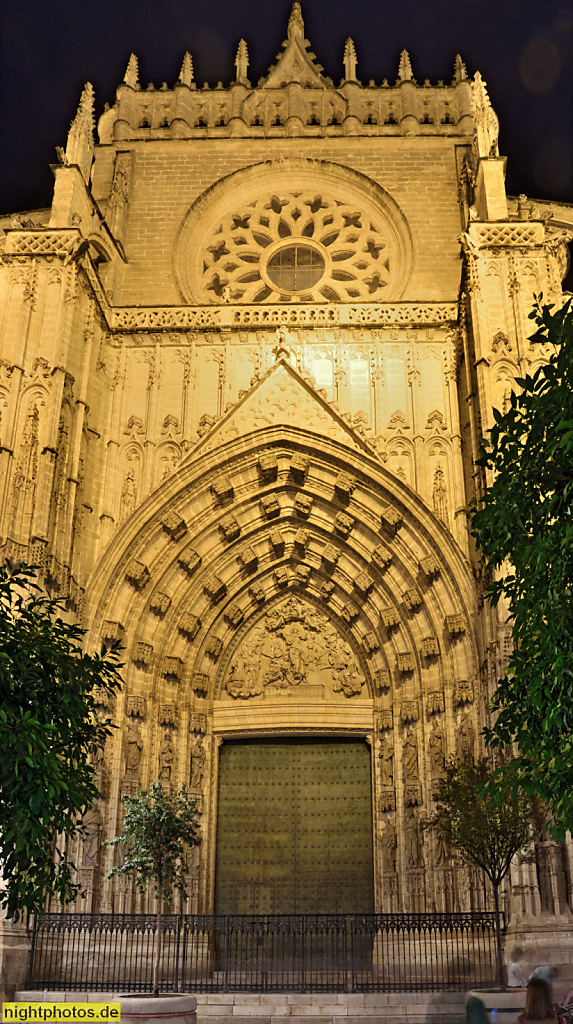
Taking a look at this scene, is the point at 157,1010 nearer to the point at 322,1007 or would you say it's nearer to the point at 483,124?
the point at 322,1007

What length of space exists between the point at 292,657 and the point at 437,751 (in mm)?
3056

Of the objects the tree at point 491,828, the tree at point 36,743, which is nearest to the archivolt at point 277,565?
the tree at point 491,828

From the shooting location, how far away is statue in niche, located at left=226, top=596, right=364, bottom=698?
→ 1581 cm

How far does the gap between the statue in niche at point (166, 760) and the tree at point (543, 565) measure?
26.6 ft

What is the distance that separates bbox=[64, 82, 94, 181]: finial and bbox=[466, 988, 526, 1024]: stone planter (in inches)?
547

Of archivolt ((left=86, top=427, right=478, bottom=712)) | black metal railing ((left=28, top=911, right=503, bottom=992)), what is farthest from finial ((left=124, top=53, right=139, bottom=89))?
black metal railing ((left=28, top=911, right=503, bottom=992))

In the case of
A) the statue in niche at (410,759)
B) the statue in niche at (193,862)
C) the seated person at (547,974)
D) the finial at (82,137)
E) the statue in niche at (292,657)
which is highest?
the finial at (82,137)

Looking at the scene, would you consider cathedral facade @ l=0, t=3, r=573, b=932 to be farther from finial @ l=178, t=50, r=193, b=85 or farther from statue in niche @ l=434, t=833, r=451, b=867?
finial @ l=178, t=50, r=193, b=85

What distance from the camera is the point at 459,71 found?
20.4 m

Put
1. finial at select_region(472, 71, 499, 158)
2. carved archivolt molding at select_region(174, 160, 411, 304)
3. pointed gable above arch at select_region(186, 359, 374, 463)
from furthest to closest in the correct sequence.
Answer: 1. carved archivolt molding at select_region(174, 160, 411, 304)
2. finial at select_region(472, 71, 499, 158)
3. pointed gable above arch at select_region(186, 359, 374, 463)

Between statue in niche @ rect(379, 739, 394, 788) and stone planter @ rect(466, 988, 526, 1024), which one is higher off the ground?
statue in niche @ rect(379, 739, 394, 788)

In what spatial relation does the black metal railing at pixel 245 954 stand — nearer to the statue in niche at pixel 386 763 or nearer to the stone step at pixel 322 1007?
the stone step at pixel 322 1007

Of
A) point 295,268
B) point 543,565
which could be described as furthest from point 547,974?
point 295,268

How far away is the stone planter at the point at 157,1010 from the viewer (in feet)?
26.4
